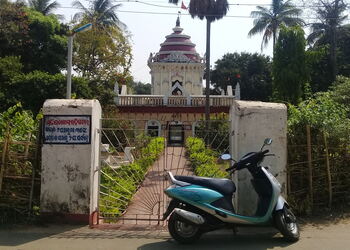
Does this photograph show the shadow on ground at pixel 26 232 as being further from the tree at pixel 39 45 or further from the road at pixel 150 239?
the tree at pixel 39 45

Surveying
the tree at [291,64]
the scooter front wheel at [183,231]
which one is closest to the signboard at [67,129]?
the scooter front wheel at [183,231]

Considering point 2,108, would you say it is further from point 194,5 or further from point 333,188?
point 333,188

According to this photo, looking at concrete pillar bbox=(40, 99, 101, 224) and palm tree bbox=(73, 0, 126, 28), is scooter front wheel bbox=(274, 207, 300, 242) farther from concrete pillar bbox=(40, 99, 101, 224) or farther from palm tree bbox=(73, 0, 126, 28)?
palm tree bbox=(73, 0, 126, 28)

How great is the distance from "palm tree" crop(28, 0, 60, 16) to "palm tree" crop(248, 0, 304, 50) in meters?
17.8

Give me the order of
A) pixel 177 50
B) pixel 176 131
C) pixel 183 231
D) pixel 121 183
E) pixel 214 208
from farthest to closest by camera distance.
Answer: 1. pixel 177 50
2. pixel 176 131
3. pixel 121 183
4. pixel 183 231
5. pixel 214 208

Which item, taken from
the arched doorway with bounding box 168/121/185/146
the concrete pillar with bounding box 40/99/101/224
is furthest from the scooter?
the arched doorway with bounding box 168/121/185/146

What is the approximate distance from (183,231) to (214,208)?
1.66ft

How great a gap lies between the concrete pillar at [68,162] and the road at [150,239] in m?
0.26

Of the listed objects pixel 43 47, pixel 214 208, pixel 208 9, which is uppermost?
pixel 208 9

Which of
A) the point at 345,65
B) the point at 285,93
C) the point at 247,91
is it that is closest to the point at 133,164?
the point at 285,93

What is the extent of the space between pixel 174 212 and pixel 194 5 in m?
18.2

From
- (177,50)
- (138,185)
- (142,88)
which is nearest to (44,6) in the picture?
(177,50)

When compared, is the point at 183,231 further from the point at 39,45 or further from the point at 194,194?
the point at 39,45

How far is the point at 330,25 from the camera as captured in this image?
32.9m
